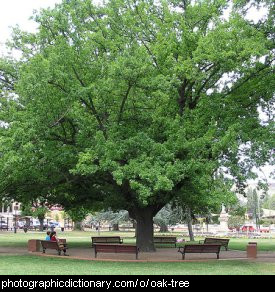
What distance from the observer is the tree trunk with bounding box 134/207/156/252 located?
76.9ft

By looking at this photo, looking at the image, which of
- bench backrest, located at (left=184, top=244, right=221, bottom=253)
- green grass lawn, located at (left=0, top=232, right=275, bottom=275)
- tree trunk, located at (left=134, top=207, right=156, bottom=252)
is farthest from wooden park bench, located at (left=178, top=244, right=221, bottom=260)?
tree trunk, located at (left=134, top=207, right=156, bottom=252)

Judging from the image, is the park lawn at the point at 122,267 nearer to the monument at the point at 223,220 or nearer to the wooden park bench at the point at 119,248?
the wooden park bench at the point at 119,248

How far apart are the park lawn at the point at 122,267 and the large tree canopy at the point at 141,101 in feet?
8.63

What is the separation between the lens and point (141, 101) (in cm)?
1995

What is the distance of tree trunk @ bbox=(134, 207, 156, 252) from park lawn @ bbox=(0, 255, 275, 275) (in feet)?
18.8

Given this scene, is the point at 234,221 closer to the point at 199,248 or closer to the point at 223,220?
the point at 223,220

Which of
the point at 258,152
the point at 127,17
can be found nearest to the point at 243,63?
the point at 258,152

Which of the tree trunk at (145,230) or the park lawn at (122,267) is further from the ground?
the tree trunk at (145,230)

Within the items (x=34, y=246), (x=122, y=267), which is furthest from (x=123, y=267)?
(x=34, y=246)

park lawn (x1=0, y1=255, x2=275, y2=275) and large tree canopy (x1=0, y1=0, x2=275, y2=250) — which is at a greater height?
large tree canopy (x1=0, y1=0, x2=275, y2=250)

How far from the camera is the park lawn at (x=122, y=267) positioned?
14.6m

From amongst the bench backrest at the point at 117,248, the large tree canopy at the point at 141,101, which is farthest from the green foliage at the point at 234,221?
the bench backrest at the point at 117,248

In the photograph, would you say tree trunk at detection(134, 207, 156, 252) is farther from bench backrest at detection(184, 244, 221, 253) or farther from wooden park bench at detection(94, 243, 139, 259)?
bench backrest at detection(184, 244, 221, 253)
